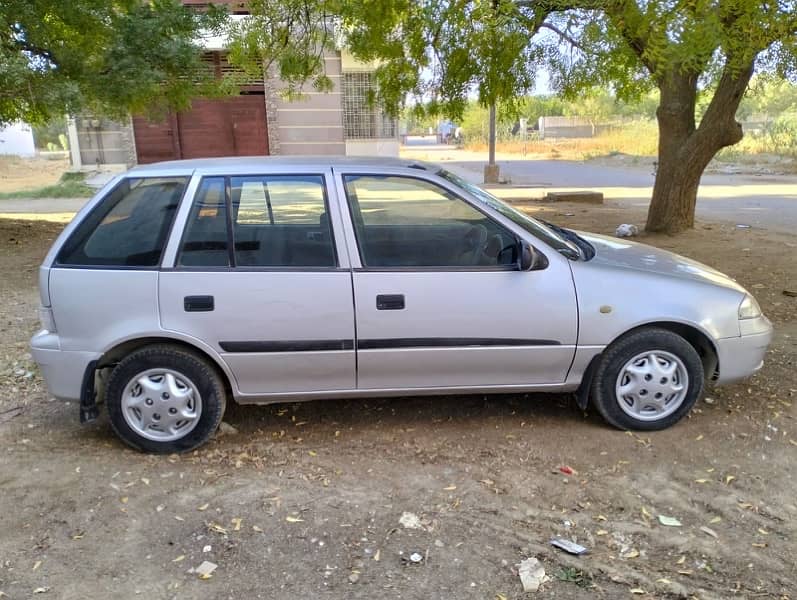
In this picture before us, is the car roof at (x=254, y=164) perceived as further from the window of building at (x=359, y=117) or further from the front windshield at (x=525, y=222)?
the window of building at (x=359, y=117)

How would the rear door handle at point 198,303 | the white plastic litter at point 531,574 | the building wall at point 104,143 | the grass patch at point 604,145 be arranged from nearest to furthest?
the white plastic litter at point 531,574 < the rear door handle at point 198,303 < the building wall at point 104,143 < the grass patch at point 604,145

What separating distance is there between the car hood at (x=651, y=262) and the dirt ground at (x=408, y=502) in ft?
2.92

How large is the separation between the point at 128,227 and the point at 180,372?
0.88 m

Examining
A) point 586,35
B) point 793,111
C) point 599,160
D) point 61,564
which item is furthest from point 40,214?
point 793,111

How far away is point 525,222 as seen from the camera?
4160 millimetres

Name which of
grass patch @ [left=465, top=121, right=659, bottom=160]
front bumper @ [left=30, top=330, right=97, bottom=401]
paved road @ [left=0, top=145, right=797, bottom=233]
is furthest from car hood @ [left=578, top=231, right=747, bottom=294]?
grass patch @ [left=465, top=121, right=659, bottom=160]

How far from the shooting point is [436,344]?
3.79 m

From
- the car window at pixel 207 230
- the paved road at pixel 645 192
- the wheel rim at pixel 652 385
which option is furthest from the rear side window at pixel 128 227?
the paved road at pixel 645 192

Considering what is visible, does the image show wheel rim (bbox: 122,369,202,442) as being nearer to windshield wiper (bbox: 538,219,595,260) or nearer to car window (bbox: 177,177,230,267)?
car window (bbox: 177,177,230,267)

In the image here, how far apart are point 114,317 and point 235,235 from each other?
80 centimetres

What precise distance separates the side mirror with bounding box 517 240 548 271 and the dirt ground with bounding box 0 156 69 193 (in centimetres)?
2279

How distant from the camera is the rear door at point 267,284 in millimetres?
3678

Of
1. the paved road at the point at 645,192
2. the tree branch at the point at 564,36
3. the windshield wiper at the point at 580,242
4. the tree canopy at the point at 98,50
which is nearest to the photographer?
the windshield wiper at the point at 580,242

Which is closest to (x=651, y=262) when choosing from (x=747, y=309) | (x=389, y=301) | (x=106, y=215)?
(x=747, y=309)
